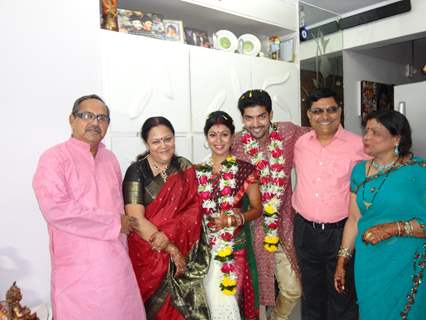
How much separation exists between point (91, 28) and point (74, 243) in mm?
1472

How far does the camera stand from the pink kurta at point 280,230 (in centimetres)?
237

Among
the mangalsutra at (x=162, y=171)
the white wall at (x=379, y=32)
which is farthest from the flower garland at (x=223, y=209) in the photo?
the white wall at (x=379, y=32)

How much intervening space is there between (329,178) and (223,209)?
68 cm

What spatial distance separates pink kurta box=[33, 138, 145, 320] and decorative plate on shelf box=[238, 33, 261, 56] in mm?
2183

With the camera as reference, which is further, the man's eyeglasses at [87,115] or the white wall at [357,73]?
the white wall at [357,73]

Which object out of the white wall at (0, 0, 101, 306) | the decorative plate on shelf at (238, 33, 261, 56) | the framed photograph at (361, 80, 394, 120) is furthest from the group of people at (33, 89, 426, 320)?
the framed photograph at (361, 80, 394, 120)

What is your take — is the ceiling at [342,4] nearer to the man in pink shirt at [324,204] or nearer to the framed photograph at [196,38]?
the framed photograph at [196,38]

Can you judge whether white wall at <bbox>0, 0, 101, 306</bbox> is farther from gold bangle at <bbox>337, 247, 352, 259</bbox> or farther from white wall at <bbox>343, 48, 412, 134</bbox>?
white wall at <bbox>343, 48, 412, 134</bbox>

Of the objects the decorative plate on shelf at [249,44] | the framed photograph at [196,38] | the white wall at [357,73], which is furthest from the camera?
the white wall at [357,73]

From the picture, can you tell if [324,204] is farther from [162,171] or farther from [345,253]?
[162,171]

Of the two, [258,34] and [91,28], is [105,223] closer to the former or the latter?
[91,28]

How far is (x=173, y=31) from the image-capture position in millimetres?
2982

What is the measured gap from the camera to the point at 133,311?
186cm

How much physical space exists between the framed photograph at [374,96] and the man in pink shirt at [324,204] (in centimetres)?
302
